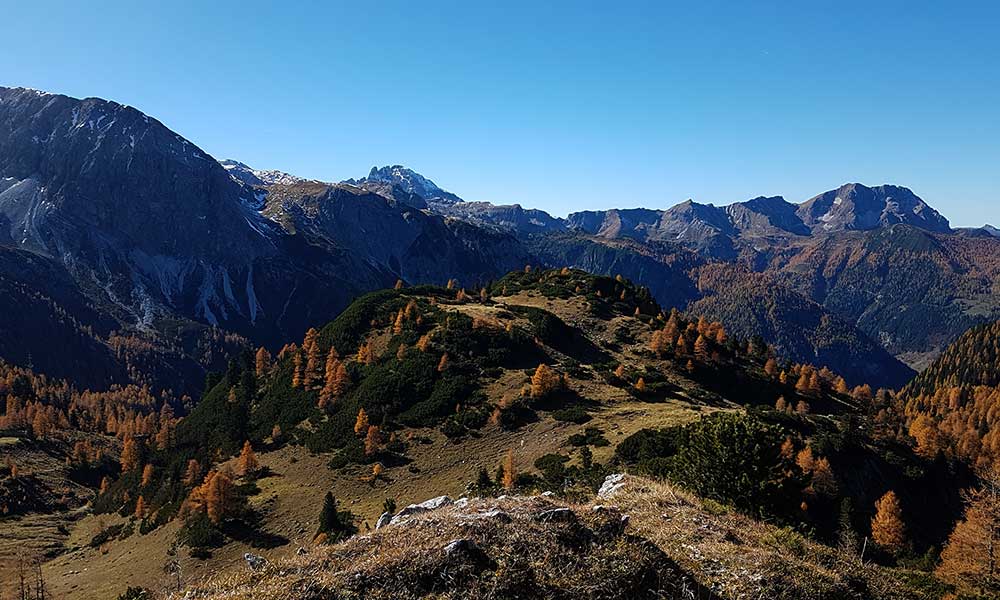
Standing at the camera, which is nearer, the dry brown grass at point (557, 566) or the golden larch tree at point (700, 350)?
the dry brown grass at point (557, 566)

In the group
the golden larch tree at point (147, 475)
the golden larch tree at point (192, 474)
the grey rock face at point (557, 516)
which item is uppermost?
the grey rock face at point (557, 516)

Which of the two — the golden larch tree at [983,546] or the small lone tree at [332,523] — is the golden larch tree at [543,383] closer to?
the small lone tree at [332,523]

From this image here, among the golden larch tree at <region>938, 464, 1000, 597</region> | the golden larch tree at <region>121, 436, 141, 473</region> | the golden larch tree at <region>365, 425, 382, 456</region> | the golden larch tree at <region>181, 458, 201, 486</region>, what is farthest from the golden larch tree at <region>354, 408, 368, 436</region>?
the golden larch tree at <region>938, 464, 1000, 597</region>

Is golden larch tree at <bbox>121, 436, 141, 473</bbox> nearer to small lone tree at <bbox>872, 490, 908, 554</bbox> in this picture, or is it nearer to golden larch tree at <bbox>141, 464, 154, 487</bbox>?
golden larch tree at <bbox>141, 464, 154, 487</bbox>

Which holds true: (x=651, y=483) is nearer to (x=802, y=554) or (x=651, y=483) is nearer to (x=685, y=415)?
(x=802, y=554)

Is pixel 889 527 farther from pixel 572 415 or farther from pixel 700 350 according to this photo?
pixel 700 350

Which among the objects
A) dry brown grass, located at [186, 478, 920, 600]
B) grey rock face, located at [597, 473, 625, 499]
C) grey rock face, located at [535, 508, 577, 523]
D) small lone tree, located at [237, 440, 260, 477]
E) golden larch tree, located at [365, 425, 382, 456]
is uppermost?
grey rock face, located at [535, 508, 577, 523]

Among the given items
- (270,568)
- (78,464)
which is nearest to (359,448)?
(270,568)

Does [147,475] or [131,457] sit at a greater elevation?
[147,475]

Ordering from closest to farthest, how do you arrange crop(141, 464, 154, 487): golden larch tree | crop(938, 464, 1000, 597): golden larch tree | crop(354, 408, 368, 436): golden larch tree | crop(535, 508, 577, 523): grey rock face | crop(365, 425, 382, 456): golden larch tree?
crop(535, 508, 577, 523): grey rock face → crop(938, 464, 1000, 597): golden larch tree → crop(365, 425, 382, 456): golden larch tree → crop(354, 408, 368, 436): golden larch tree → crop(141, 464, 154, 487): golden larch tree

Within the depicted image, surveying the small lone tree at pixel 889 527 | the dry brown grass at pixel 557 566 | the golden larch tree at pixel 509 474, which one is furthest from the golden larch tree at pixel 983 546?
the golden larch tree at pixel 509 474

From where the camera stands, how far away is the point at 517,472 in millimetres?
57688

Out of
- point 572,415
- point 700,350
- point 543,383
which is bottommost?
point 572,415

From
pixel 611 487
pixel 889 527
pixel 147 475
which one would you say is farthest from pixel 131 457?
pixel 889 527
